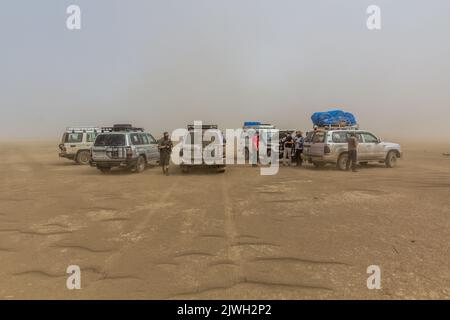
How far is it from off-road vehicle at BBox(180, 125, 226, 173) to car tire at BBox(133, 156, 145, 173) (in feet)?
7.55

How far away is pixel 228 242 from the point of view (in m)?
5.68

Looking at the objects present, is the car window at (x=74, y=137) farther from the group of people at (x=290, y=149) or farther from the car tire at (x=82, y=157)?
the group of people at (x=290, y=149)

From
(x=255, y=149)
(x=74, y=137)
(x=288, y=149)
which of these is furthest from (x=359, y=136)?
(x=74, y=137)

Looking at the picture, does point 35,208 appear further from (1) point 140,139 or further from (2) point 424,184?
(2) point 424,184

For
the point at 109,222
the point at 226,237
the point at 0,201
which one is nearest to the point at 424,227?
the point at 226,237

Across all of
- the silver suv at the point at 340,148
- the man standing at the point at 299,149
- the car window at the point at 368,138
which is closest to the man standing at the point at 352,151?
the silver suv at the point at 340,148

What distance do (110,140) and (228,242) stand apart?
10227 mm

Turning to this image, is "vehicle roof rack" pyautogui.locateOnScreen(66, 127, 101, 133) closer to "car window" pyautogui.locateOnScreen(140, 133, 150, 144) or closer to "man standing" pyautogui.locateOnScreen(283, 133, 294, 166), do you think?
"car window" pyautogui.locateOnScreen(140, 133, 150, 144)

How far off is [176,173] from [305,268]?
35.7ft

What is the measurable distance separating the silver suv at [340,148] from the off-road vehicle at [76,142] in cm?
1187

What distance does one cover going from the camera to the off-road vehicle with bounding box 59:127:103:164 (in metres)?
19.0

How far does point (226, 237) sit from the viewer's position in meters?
5.95

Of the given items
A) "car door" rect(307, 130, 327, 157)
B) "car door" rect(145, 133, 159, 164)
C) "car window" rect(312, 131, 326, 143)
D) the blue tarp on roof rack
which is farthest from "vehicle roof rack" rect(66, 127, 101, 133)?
the blue tarp on roof rack

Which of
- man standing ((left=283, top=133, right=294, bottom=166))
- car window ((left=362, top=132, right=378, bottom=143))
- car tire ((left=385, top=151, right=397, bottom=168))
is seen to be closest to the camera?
car window ((left=362, top=132, right=378, bottom=143))
